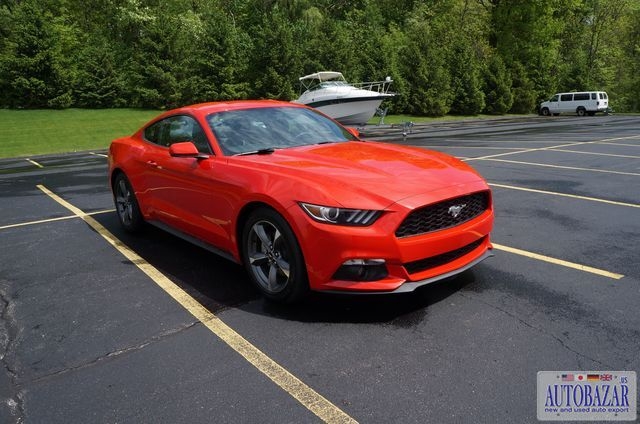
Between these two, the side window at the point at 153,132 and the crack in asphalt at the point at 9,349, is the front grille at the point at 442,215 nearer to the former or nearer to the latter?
the crack in asphalt at the point at 9,349

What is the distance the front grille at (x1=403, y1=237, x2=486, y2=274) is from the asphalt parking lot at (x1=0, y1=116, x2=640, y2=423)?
1.14 ft

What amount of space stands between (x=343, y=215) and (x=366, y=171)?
21.2 inches

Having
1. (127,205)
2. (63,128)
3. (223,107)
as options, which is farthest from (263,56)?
(223,107)

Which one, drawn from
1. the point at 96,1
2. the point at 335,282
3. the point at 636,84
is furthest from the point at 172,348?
the point at 636,84

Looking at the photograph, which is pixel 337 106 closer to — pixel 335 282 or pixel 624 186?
pixel 624 186

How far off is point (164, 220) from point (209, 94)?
85.7ft

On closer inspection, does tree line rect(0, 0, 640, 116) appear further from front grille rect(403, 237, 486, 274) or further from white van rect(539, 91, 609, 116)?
front grille rect(403, 237, 486, 274)

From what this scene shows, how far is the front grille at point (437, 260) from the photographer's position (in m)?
3.38

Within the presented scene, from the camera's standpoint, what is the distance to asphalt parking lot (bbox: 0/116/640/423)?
2.62 metres

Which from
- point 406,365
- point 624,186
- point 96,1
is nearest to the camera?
point 406,365

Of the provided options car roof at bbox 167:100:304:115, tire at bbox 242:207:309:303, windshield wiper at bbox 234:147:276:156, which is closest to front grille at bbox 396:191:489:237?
tire at bbox 242:207:309:303

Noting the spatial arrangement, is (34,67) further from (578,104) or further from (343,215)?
(578,104)

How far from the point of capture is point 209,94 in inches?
1172

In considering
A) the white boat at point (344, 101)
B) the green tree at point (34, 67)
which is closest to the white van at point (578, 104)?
the white boat at point (344, 101)
